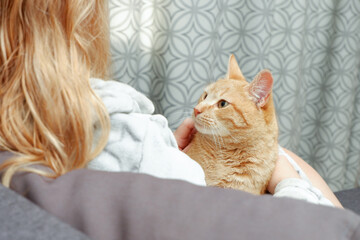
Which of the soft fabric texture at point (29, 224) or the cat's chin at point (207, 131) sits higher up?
the soft fabric texture at point (29, 224)

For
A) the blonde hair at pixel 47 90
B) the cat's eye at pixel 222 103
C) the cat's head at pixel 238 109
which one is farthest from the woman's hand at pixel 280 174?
the blonde hair at pixel 47 90

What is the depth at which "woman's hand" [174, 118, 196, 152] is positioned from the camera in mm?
1105

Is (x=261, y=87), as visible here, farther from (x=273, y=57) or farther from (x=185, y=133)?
(x=273, y=57)

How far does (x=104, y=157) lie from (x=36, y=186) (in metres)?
0.18

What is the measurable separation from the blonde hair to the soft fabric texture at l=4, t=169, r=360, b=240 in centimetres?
11

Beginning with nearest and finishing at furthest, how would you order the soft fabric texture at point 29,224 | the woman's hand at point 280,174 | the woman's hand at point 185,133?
the soft fabric texture at point 29,224 → the woman's hand at point 280,174 → the woman's hand at point 185,133

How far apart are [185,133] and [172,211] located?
76 cm

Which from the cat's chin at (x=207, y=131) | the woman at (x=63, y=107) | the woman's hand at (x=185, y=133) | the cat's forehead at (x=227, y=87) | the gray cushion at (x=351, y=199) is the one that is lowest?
the gray cushion at (x=351, y=199)

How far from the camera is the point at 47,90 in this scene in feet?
1.94

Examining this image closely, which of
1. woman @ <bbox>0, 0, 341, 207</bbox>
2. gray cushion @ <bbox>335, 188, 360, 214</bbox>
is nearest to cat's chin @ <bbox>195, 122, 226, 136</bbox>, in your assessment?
woman @ <bbox>0, 0, 341, 207</bbox>

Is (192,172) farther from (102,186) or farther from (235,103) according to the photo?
(235,103)

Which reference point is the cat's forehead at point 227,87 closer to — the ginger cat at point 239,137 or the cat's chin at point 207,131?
the ginger cat at point 239,137

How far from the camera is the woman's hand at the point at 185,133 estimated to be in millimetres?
1105

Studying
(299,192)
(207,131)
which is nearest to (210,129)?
(207,131)
